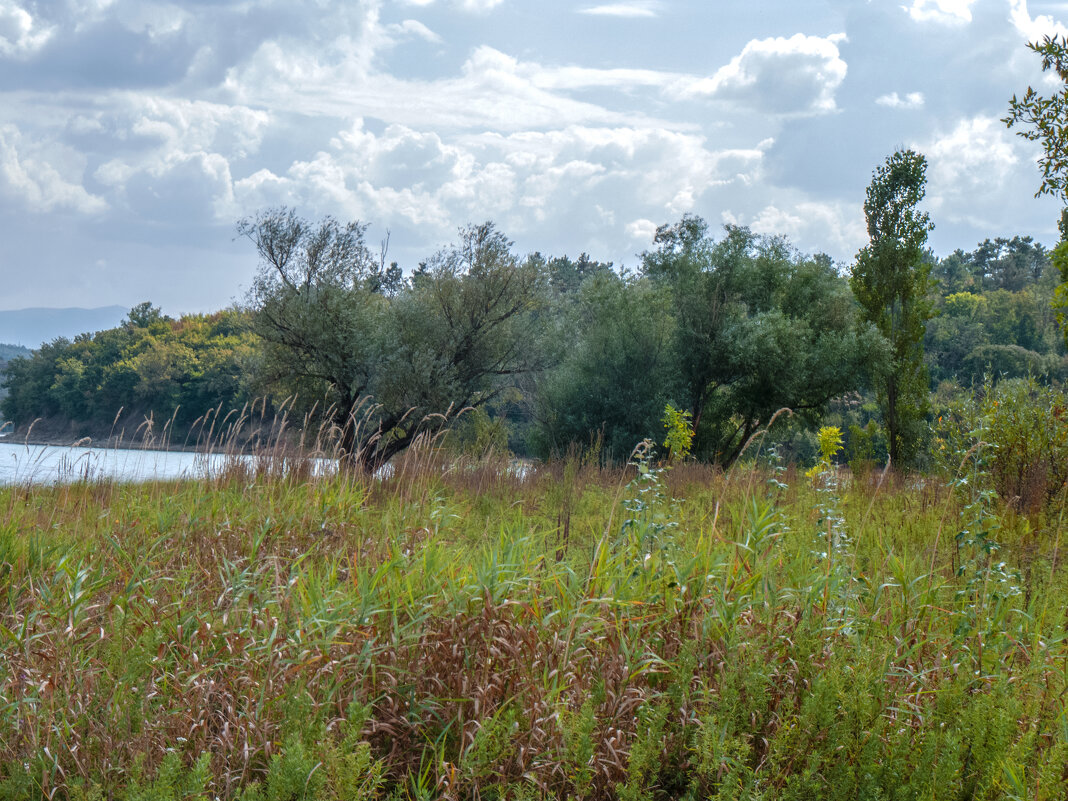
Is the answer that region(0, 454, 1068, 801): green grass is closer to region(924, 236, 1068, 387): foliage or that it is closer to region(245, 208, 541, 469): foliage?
region(245, 208, 541, 469): foliage

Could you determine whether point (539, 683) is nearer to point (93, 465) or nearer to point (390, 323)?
point (93, 465)

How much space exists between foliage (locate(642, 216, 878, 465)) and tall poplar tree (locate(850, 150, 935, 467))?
152cm

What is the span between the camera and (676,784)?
10.3ft

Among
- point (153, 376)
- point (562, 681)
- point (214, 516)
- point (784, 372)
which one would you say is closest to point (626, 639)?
point (562, 681)

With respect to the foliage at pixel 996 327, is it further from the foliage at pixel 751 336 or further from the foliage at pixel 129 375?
the foliage at pixel 129 375

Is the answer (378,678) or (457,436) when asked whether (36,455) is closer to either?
(378,678)

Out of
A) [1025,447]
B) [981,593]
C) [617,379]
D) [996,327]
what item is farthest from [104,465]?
[996,327]

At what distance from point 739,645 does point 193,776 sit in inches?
78.9

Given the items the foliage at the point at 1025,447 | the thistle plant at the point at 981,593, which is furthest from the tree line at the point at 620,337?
the thistle plant at the point at 981,593

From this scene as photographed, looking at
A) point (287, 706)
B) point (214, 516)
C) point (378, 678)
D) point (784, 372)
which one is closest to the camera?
point (287, 706)

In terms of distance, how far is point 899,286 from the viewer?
19.0m

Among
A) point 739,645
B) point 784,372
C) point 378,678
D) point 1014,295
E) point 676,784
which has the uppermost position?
point 1014,295

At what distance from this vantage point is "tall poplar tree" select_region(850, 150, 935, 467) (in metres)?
18.5

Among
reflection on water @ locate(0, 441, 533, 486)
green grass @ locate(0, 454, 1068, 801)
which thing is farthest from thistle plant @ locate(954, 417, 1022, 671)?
reflection on water @ locate(0, 441, 533, 486)
